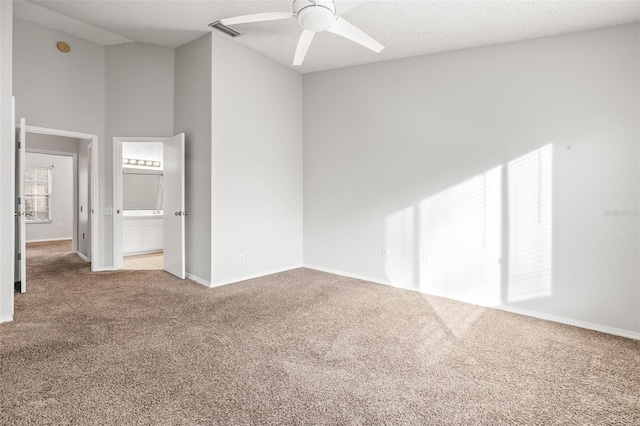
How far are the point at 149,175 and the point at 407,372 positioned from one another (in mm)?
7077

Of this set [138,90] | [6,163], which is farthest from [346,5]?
[138,90]

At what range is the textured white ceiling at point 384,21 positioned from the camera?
301 cm

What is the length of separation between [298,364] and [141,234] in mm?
5431

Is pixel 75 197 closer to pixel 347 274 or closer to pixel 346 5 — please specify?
pixel 347 274

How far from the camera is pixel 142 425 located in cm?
166

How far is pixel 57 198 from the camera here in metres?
8.50

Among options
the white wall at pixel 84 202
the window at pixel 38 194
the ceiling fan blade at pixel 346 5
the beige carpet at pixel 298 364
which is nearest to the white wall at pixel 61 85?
the white wall at pixel 84 202

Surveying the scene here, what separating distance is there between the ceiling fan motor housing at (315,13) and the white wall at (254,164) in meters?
2.18

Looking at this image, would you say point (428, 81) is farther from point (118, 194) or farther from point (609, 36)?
point (118, 194)

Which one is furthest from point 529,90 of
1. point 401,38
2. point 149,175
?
point 149,175

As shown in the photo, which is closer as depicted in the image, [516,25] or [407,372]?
[407,372]

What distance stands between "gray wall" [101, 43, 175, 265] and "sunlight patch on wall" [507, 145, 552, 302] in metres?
4.59

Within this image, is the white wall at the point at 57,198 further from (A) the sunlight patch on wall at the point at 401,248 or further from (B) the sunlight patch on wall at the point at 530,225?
(B) the sunlight patch on wall at the point at 530,225

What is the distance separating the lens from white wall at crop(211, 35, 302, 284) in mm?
4219
